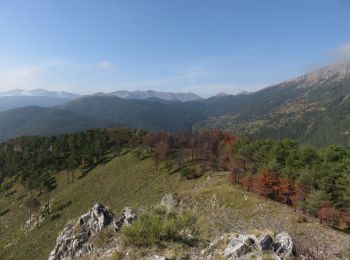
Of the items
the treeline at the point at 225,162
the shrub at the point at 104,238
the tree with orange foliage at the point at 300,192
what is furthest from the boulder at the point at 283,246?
the tree with orange foliage at the point at 300,192

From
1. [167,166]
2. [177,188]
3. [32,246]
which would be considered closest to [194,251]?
[177,188]

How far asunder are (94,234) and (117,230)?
8.80 feet

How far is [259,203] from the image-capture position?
5116cm

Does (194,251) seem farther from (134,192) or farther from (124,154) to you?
(124,154)

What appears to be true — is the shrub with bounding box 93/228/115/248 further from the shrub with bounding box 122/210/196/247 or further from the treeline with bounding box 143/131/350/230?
the treeline with bounding box 143/131/350/230

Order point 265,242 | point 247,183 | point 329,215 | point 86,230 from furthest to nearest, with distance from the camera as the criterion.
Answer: point 247,183, point 329,215, point 86,230, point 265,242

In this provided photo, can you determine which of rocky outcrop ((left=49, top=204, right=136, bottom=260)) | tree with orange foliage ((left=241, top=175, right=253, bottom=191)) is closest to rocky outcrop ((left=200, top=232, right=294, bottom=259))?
rocky outcrop ((left=49, top=204, right=136, bottom=260))

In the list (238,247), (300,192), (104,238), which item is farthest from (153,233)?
(300,192)

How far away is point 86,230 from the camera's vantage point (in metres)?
24.5

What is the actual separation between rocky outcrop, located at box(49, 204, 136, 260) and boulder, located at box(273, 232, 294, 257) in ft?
35.2

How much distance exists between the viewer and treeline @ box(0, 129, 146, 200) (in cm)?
12975

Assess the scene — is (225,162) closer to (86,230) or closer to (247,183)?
(247,183)

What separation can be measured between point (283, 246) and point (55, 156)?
14369cm

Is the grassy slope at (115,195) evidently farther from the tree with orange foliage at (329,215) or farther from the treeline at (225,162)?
the tree with orange foliage at (329,215)
